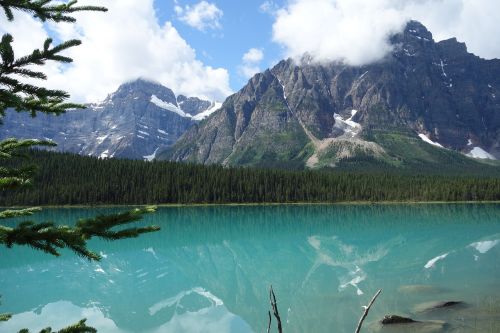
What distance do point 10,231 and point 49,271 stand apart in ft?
155

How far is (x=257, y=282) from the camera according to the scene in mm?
39938

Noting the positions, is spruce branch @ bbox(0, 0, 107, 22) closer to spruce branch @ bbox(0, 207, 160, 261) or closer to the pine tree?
the pine tree

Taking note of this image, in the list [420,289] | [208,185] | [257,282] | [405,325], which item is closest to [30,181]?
[405,325]

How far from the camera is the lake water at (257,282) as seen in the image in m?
29.1

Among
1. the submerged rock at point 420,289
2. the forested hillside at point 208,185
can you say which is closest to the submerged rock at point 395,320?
the submerged rock at point 420,289

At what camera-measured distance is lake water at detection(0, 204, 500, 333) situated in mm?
29078

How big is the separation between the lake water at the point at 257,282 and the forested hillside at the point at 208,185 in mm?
73096

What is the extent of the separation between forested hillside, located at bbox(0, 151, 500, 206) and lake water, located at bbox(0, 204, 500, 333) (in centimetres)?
7310

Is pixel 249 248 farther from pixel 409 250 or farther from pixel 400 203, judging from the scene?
pixel 400 203

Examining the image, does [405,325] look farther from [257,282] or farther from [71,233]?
[71,233]

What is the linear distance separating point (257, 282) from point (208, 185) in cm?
11120

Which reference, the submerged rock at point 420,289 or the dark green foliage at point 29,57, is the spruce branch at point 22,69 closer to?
the dark green foliage at point 29,57

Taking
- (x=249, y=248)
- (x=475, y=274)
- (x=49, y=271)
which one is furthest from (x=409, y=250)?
(x=49, y=271)

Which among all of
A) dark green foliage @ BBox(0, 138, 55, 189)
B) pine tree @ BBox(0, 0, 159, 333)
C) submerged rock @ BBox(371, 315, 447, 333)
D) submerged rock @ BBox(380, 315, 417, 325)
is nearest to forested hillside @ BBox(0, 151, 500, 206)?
submerged rock @ BBox(380, 315, 417, 325)
